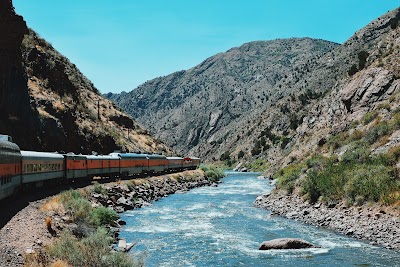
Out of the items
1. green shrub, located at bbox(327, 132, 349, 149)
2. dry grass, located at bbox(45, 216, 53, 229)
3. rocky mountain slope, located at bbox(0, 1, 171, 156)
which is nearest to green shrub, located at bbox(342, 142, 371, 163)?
green shrub, located at bbox(327, 132, 349, 149)

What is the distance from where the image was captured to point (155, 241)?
78.5 feet

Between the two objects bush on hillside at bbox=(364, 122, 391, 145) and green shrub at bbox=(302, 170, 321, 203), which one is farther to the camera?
bush on hillside at bbox=(364, 122, 391, 145)

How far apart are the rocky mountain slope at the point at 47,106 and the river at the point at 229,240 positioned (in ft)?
71.6

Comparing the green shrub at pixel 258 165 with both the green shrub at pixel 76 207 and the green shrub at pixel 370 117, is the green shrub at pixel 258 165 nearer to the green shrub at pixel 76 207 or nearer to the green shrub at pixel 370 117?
Answer: the green shrub at pixel 370 117

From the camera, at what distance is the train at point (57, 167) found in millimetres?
22509

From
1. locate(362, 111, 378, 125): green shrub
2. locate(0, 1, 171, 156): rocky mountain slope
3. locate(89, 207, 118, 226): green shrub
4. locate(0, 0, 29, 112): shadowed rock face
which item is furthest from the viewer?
locate(0, 1, 171, 156): rocky mountain slope

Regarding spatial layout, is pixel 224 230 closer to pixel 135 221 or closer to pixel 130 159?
pixel 135 221

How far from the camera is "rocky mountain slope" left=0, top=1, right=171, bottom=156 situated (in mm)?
48500

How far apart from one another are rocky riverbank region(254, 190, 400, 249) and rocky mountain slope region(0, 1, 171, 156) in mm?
30900

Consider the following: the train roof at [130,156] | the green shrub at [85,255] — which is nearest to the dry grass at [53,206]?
the green shrub at [85,255]

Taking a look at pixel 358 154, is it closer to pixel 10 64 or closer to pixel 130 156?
pixel 130 156

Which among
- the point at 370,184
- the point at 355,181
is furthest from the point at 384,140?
the point at 370,184

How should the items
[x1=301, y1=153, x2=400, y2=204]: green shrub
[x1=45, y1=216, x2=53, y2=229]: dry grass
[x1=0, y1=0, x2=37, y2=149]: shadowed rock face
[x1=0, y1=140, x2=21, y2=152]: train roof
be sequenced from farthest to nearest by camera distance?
[x1=0, y1=0, x2=37, y2=149]: shadowed rock face → [x1=301, y1=153, x2=400, y2=204]: green shrub → [x1=0, y1=140, x2=21, y2=152]: train roof → [x1=45, y1=216, x2=53, y2=229]: dry grass

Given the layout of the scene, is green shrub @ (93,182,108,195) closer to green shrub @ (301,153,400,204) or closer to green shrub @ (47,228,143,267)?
green shrub @ (301,153,400,204)
